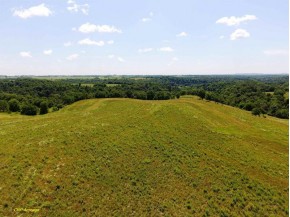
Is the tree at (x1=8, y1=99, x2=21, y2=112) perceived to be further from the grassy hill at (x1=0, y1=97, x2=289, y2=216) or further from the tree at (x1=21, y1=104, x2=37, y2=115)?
the grassy hill at (x1=0, y1=97, x2=289, y2=216)

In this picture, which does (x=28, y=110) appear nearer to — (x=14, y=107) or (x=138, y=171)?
(x=14, y=107)

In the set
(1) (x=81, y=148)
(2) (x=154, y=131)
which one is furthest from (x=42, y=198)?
(2) (x=154, y=131)

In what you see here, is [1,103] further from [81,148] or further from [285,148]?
[285,148]

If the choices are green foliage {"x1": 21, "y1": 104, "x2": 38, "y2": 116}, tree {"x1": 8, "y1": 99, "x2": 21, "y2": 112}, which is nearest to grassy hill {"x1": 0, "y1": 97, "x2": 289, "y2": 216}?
green foliage {"x1": 21, "y1": 104, "x2": 38, "y2": 116}

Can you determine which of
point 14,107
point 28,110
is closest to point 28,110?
point 28,110

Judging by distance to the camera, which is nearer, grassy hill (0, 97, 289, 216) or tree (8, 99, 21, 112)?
grassy hill (0, 97, 289, 216)

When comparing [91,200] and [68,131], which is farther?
[68,131]

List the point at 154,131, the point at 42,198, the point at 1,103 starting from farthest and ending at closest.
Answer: the point at 1,103 → the point at 154,131 → the point at 42,198

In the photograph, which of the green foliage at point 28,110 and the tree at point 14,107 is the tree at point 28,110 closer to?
the green foliage at point 28,110
